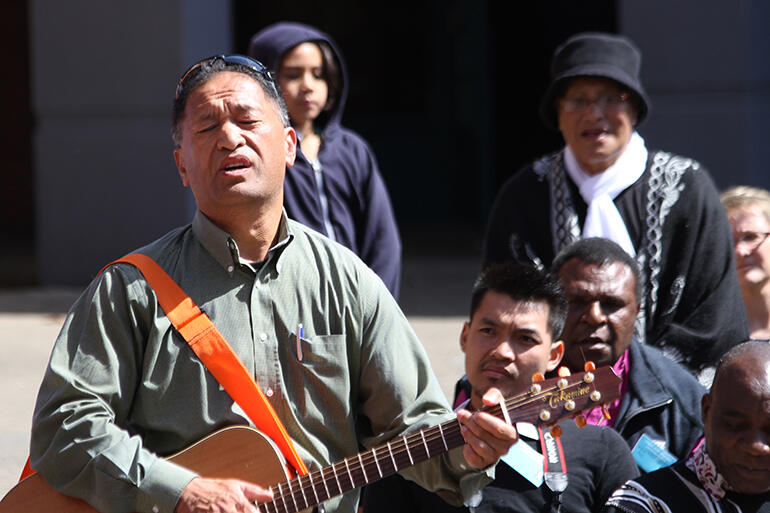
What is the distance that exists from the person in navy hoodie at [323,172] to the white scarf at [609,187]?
0.90m

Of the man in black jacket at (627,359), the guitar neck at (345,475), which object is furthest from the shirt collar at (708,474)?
the guitar neck at (345,475)

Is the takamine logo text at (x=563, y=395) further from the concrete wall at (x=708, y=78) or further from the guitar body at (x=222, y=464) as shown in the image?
the concrete wall at (x=708, y=78)

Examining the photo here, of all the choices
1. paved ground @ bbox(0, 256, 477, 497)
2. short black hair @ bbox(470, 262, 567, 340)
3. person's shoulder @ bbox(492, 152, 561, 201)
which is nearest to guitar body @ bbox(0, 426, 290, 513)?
short black hair @ bbox(470, 262, 567, 340)

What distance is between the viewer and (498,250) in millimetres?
4375

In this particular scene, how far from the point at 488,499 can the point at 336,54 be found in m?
2.45

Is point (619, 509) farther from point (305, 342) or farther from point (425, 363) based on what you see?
point (305, 342)

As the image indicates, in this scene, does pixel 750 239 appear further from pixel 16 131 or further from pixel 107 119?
pixel 16 131

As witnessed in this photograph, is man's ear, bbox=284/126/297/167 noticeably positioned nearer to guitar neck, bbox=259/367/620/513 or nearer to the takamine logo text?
guitar neck, bbox=259/367/620/513

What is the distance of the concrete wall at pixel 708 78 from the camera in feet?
27.7

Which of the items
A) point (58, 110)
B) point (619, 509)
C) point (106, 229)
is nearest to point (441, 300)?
point (106, 229)

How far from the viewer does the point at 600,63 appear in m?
4.22

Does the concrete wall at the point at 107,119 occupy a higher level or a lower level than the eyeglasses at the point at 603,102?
lower

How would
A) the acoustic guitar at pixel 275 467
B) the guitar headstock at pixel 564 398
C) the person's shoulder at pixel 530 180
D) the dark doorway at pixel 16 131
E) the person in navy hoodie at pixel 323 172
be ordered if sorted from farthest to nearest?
the dark doorway at pixel 16 131
the person in navy hoodie at pixel 323 172
the person's shoulder at pixel 530 180
the acoustic guitar at pixel 275 467
the guitar headstock at pixel 564 398

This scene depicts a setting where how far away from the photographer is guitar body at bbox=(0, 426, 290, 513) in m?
2.61
